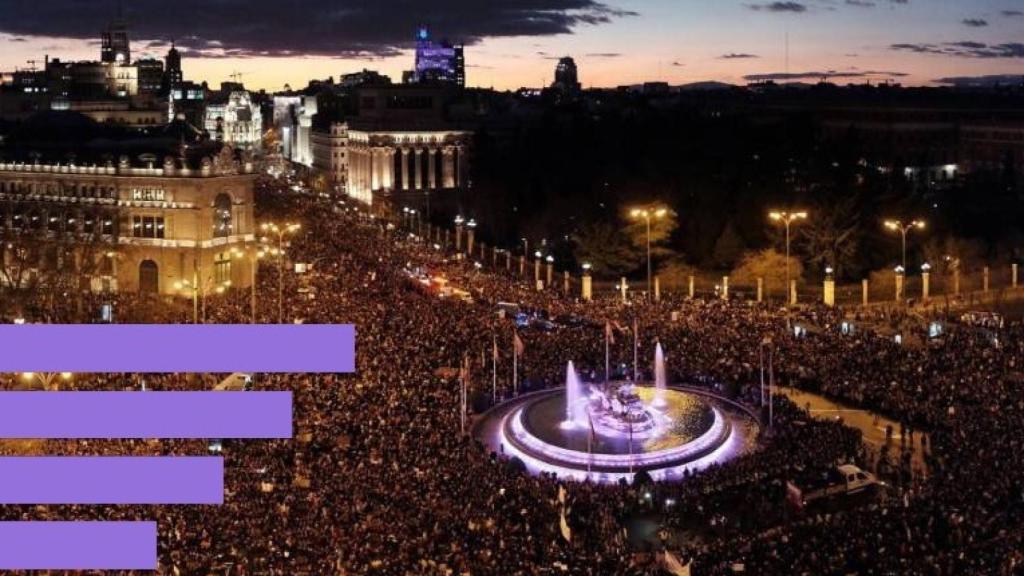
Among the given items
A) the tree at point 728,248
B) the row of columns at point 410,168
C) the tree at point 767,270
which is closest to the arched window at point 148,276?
the tree at point 728,248

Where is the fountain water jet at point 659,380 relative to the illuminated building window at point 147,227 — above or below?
below

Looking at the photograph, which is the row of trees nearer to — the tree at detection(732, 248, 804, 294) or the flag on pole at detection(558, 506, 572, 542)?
the tree at detection(732, 248, 804, 294)

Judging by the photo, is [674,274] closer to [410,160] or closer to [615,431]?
[615,431]

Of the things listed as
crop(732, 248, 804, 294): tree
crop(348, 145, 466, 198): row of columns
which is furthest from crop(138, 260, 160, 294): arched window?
crop(348, 145, 466, 198): row of columns

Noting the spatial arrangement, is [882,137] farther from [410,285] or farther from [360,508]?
[360,508]

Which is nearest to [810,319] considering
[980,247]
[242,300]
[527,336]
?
[527,336]

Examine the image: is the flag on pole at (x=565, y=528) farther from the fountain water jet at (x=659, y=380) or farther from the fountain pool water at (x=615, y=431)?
the fountain water jet at (x=659, y=380)

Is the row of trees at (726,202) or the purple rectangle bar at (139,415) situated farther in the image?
the row of trees at (726,202)
